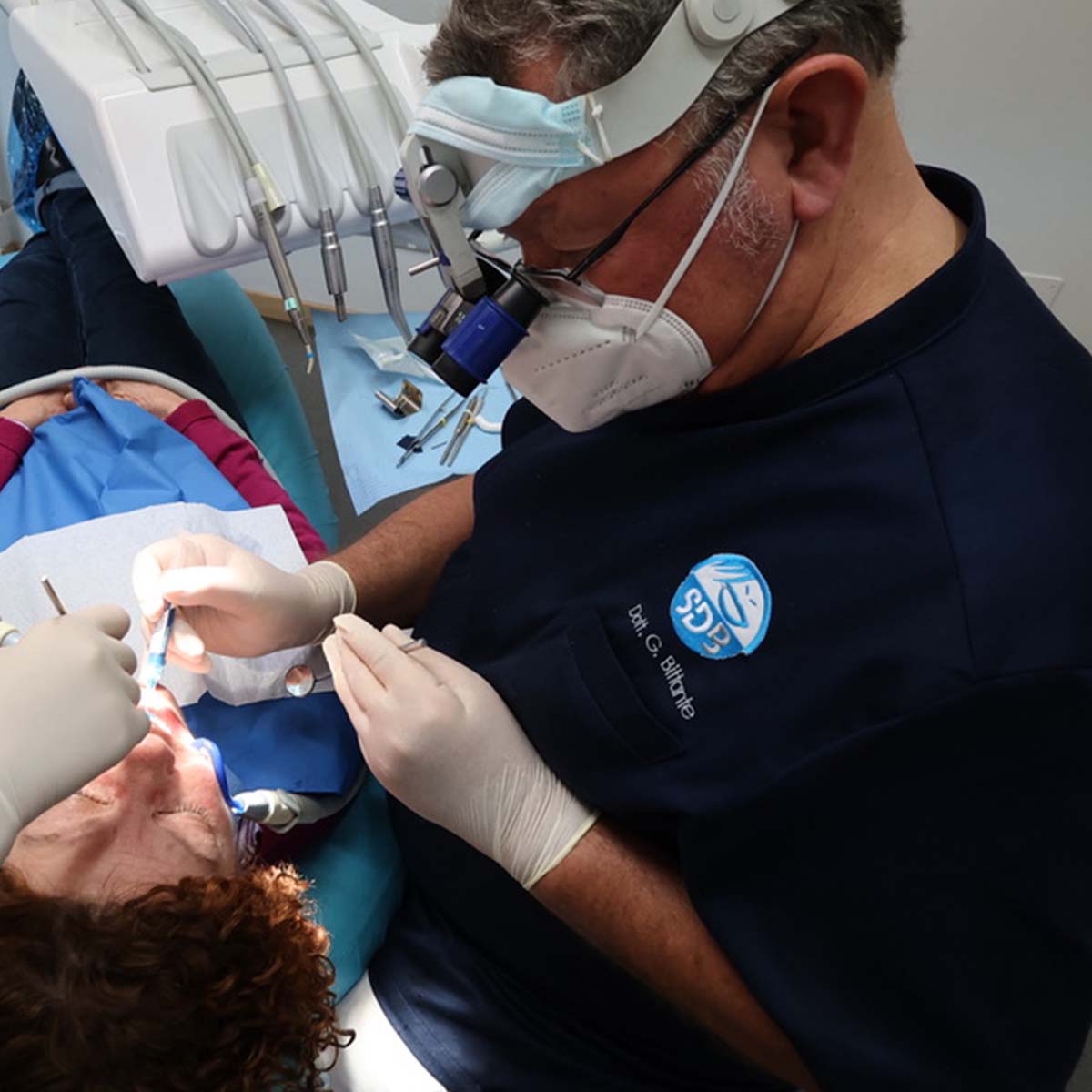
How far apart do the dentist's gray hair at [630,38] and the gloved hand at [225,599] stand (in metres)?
0.63

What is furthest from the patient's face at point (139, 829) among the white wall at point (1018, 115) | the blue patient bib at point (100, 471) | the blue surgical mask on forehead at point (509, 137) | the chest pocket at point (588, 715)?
the white wall at point (1018, 115)

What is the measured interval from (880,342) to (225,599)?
752 mm

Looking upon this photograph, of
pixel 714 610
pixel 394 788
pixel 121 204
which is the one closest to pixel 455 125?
pixel 714 610

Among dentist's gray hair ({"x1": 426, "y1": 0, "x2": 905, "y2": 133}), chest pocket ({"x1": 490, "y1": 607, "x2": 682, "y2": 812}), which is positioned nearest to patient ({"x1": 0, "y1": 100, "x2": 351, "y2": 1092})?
chest pocket ({"x1": 490, "y1": 607, "x2": 682, "y2": 812})

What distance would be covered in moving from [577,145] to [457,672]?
539mm

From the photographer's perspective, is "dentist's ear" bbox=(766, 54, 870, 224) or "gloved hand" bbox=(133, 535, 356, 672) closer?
"dentist's ear" bbox=(766, 54, 870, 224)

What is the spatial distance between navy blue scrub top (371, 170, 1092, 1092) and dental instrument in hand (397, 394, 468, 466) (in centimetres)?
89

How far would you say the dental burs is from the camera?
3.72ft

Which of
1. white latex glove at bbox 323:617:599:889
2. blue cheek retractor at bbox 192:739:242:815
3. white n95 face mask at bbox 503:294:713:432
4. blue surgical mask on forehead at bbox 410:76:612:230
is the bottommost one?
blue cheek retractor at bbox 192:739:242:815

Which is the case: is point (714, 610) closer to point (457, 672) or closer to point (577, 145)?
point (457, 672)

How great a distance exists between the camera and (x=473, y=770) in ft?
3.20

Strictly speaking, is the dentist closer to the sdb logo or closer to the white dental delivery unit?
the sdb logo

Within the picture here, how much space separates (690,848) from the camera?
858mm

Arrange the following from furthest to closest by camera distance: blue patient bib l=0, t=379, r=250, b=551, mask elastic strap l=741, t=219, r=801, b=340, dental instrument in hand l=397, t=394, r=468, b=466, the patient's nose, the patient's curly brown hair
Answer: dental instrument in hand l=397, t=394, r=468, b=466, blue patient bib l=0, t=379, r=250, b=551, the patient's nose, mask elastic strap l=741, t=219, r=801, b=340, the patient's curly brown hair
